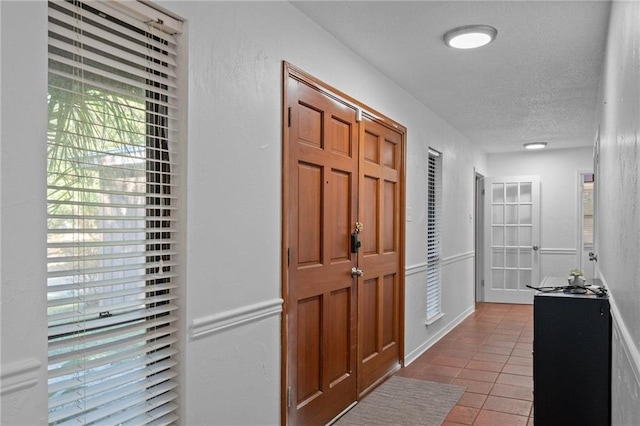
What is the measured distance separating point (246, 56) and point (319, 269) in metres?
1.27

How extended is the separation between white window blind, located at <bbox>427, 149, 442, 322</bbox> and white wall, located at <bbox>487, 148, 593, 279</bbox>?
302cm

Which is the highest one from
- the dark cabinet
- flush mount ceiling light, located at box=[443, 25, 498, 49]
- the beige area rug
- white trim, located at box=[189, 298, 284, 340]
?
flush mount ceiling light, located at box=[443, 25, 498, 49]

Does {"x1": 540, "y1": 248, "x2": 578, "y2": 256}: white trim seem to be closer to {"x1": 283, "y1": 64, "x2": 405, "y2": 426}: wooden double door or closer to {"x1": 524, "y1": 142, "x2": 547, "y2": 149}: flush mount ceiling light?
{"x1": 524, "y1": 142, "x2": 547, "y2": 149}: flush mount ceiling light

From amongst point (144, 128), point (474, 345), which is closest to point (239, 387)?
point (144, 128)

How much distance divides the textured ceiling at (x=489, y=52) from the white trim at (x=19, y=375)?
80.5 inches

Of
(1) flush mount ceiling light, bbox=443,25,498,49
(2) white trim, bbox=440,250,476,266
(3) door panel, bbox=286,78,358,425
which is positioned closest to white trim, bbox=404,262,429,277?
(2) white trim, bbox=440,250,476,266

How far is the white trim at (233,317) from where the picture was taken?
1928mm

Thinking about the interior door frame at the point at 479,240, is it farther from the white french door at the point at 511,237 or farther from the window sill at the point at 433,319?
the window sill at the point at 433,319

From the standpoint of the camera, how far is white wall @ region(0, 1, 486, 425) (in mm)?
1315

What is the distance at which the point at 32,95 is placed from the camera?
1353 millimetres

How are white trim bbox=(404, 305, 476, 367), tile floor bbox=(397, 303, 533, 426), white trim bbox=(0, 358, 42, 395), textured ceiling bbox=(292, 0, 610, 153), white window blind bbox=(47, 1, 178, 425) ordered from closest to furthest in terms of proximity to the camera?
1. white trim bbox=(0, 358, 42, 395)
2. white window blind bbox=(47, 1, 178, 425)
3. textured ceiling bbox=(292, 0, 610, 153)
4. tile floor bbox=(397, 303, 533, 426)
5. white trim bbox=(404, 305, 476, 367)

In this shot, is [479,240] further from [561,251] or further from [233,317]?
[233,317]

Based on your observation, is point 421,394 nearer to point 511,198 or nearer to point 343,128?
point 343,128

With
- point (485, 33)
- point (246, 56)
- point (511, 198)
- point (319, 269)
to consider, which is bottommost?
point (319, 269)
